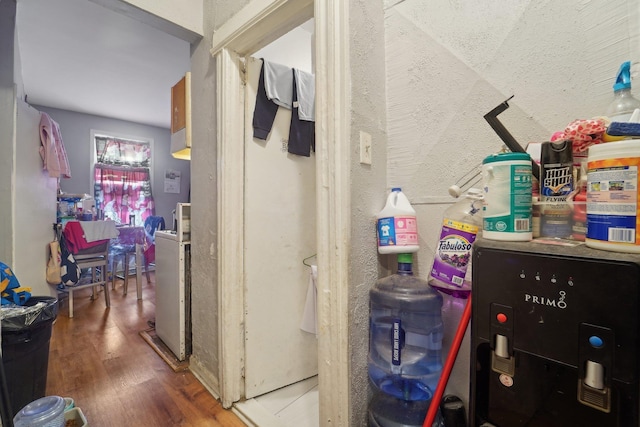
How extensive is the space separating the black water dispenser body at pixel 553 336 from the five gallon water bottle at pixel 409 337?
0.33 metres

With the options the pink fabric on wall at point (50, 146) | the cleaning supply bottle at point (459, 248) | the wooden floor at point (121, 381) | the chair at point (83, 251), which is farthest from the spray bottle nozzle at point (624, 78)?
the pink fabric on wall at point (50, 146)

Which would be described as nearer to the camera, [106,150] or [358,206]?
[358,206]

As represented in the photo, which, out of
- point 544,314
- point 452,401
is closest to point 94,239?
point 452,401

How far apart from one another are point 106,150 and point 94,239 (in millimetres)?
2584

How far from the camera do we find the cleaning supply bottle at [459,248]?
78 centimetres

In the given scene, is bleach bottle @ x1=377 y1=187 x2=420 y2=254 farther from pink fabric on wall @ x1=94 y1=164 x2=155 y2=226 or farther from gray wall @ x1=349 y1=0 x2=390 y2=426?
pink fabric on wall @ x1=94 y1=164 x2=155 y2=226

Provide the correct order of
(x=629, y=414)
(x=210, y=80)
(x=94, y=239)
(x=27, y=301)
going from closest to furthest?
(x=629, y=414) < (x=27, y=301) < (x=210, y=80) < (x=94, y=239)

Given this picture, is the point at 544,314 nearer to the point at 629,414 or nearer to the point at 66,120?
the point at 629,414

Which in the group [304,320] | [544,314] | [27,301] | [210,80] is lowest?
[304,320]

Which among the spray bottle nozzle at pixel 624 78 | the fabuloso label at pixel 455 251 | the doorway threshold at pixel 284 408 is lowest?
the doorway threshold at pixel 284 408

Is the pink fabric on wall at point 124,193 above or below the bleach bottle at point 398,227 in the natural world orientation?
above

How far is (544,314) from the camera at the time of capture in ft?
1.56

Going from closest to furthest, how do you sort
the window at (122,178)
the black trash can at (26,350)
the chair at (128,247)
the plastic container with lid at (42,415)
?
the plastic container with lid at (42,415), the black trash can at (26,350), the chair at (128,247), the window at (122,178)

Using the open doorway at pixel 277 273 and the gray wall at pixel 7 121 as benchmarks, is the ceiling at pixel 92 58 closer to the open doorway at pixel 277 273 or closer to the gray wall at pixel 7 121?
the gray wall at pixel 7 121
